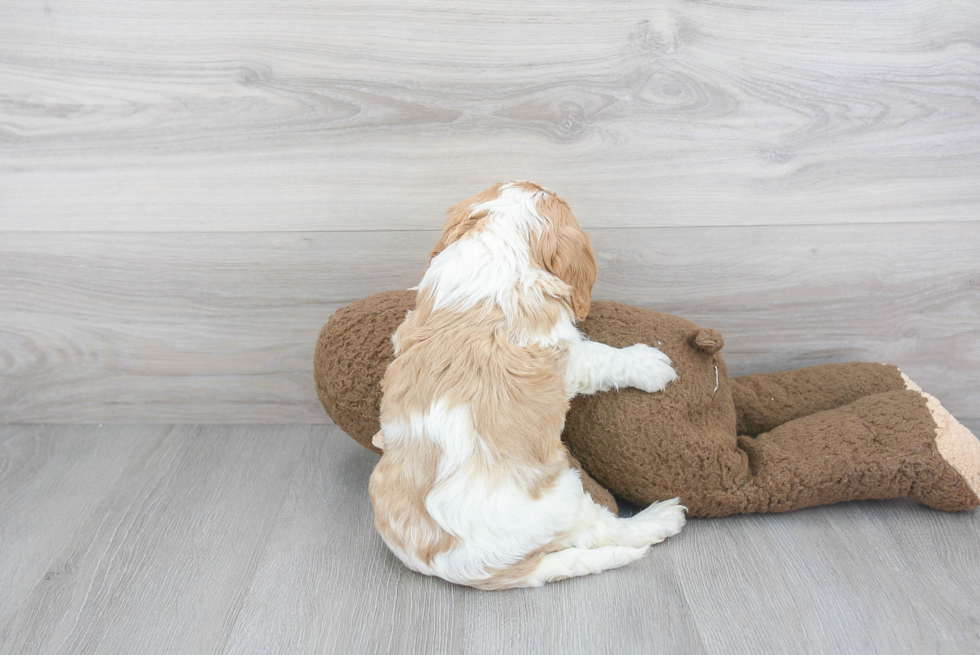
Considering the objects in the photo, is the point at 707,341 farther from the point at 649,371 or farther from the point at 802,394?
the point at 802,394

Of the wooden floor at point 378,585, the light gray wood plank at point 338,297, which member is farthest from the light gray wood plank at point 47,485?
the light gray wood plank at point 338,297

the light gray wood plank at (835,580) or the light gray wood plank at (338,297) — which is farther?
the light gray wood plank at (338,297)

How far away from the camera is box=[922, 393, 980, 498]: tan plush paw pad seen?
1.46 metres

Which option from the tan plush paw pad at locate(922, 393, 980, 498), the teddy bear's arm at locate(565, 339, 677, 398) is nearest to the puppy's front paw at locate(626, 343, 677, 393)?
the teddy bear's arm at locate(565, 339, 677, 398)

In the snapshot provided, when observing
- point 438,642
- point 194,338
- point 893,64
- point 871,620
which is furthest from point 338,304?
point 893,64

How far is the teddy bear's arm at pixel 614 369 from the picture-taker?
136cm

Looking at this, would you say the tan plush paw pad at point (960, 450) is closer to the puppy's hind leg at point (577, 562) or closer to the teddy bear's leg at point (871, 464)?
the teddy bear's leg at point (871, 464)

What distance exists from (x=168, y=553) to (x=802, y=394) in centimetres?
154

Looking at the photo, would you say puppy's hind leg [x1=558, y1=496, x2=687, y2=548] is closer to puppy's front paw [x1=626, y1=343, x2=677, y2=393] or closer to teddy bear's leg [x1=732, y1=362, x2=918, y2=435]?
puppy's front paw [x1=626, y1=343, x2=677, y2=393]

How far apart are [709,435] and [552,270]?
1.69 ft

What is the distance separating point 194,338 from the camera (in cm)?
194

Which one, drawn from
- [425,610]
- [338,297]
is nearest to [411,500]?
[425,610]

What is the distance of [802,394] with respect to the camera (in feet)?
5.59

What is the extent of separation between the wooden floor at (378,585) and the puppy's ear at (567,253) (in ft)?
1.85
